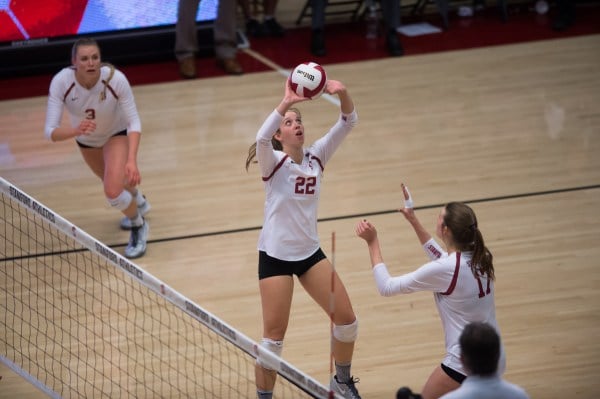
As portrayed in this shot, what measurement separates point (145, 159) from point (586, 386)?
5718 millimetres

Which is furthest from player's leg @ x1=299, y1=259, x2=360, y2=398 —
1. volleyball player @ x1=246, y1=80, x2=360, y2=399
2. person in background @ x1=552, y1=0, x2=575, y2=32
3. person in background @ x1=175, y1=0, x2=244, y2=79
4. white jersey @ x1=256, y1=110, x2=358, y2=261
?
person in background @ x1=552, y1=0, x2=575, y2=32

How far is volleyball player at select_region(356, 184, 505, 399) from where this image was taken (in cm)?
509

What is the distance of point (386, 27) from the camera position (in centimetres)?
1284

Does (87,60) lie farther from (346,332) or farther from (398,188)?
(346,332)

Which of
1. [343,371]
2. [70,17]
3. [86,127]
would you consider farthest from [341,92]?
[70,17]

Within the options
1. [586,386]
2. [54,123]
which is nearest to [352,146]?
[54,123]

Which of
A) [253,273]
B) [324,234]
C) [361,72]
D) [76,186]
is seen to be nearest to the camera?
[253,273]

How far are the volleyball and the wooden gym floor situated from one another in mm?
2035

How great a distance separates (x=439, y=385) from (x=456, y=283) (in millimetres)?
608

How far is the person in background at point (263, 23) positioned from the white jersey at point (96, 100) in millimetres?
6090

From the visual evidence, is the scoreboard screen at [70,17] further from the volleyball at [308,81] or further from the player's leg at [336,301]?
the player's leg at [336,301]

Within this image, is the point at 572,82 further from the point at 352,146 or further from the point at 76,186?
the point at 76,186

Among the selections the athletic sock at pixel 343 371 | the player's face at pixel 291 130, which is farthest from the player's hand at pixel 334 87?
Answer: the athletic sock at pixel 343 371

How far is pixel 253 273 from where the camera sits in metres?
7.84
